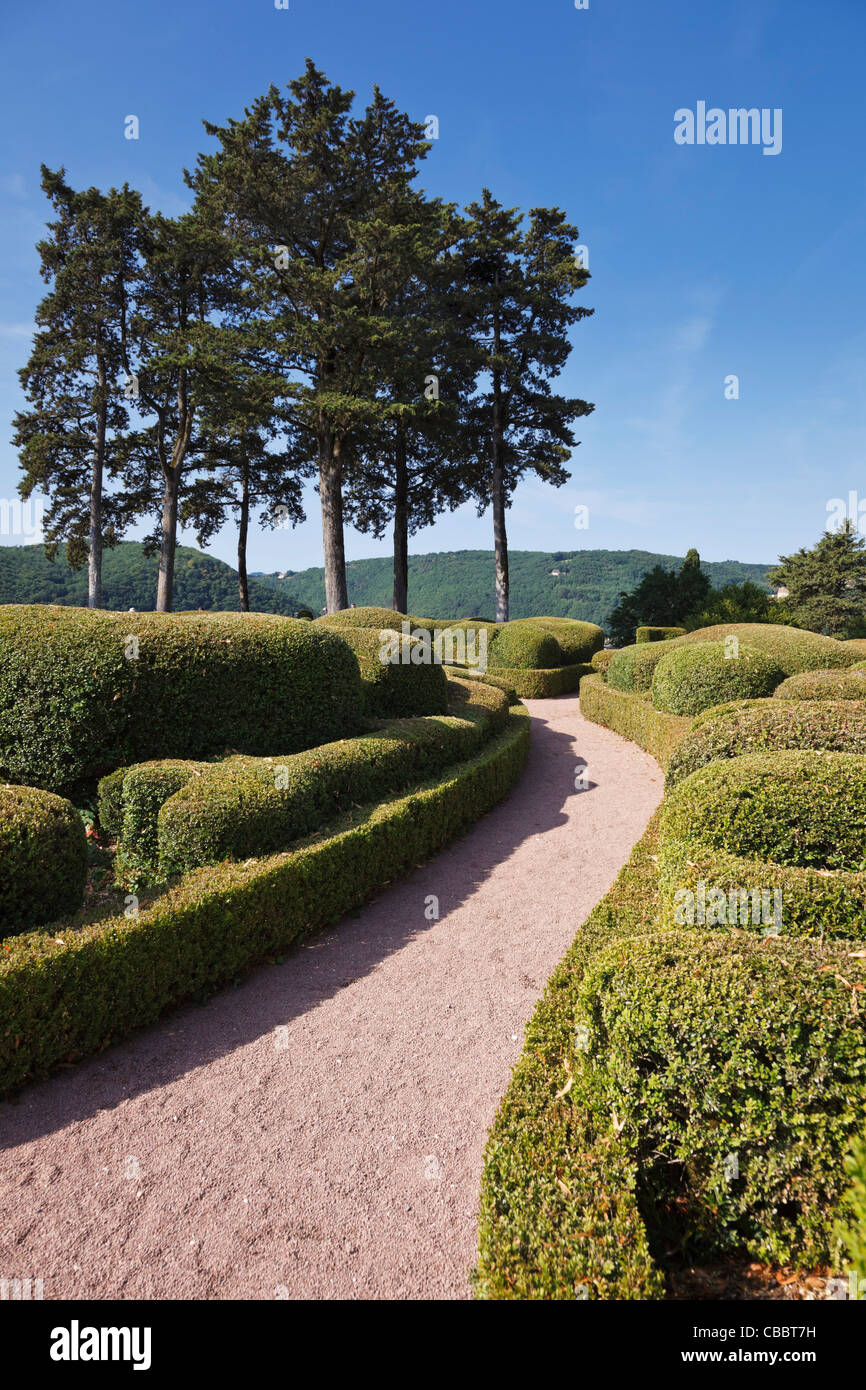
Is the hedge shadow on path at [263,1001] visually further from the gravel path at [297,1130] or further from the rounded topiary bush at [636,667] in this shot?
the rounded topiary bush at [636,667]

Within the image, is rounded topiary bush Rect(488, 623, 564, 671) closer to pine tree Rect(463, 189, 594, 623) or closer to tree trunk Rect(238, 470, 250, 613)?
pine tree Rect(463, 189, 594, 623)

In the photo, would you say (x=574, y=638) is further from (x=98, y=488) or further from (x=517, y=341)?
(x=98, y=488)

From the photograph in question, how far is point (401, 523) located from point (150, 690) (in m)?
22.2

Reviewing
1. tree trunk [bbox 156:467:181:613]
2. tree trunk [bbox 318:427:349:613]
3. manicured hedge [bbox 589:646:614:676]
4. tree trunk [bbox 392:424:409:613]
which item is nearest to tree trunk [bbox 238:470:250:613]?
tree trunk [bbox 156:467:181:613]

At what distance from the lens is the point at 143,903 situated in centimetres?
454

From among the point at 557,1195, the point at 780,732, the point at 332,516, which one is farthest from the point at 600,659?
the point at 557,1195

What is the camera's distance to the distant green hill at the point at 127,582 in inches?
1802

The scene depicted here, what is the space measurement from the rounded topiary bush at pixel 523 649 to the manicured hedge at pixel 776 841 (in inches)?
596

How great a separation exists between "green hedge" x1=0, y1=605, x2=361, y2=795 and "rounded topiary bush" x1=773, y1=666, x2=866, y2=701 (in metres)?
5.94

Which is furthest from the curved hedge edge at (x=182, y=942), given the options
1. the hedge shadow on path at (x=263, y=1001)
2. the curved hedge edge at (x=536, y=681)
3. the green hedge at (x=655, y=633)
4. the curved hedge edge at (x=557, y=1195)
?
the green hedge at (x=655, y=633)

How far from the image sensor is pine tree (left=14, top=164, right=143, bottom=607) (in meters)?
23.9

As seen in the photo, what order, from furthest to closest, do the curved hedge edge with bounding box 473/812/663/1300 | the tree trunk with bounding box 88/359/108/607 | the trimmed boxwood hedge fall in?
1. the tree trunk with bounding box 88/359/108/607
2. the trimmed boxwood hedge
3. the curved hedge edge with bounding box 473/812/663/1300

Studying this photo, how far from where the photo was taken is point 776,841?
163 inches
